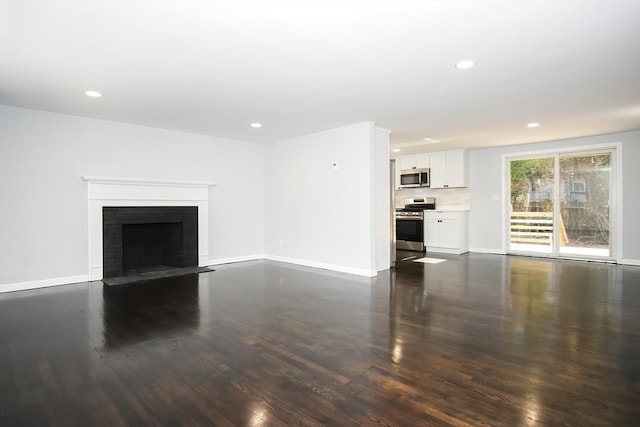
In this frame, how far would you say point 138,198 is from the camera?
5.67m

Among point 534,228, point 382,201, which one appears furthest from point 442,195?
point 382,201

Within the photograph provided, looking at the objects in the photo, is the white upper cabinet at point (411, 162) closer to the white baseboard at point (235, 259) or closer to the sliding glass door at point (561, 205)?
the sliding glass door at point (561, 205)

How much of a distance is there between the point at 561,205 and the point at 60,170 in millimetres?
8729

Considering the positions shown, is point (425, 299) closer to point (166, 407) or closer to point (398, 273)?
point (398, 273)

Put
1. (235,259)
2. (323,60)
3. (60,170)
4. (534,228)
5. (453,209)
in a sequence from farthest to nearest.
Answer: (453,209), (534,228), (235,259), (60,170), (323,60)

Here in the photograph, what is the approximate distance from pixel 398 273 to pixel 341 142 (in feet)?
7.52

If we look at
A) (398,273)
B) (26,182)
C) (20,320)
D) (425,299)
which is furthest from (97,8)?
(398,273)

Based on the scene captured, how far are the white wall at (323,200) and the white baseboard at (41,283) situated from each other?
3272mm

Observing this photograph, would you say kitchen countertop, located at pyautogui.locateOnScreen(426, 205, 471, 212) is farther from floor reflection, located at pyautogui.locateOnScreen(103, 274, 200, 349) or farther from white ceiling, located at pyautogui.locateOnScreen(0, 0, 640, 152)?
floor reflection, located at pyautogui.locateOnScreen(103, 274, 200, 349)

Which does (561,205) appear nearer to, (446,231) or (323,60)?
(446,231)

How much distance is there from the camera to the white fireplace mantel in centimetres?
525

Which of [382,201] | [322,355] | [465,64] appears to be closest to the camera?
[322,355]

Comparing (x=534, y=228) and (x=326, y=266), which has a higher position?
(x=534, y=228)

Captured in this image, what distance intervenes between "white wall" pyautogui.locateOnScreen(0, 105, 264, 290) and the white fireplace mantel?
0.14 m
